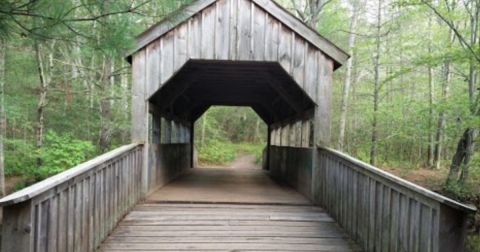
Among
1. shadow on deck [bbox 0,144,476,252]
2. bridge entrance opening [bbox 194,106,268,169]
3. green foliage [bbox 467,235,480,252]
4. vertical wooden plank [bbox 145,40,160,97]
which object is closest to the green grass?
bridge entrance opening [bbox 194,106,268,169]

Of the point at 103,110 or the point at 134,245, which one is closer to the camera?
the point at 134,245

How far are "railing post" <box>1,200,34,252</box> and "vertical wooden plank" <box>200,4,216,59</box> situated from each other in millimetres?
3891

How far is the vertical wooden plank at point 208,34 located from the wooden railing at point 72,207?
1.96 m

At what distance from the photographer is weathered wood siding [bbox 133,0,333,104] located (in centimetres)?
551

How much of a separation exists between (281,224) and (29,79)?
10684 mm

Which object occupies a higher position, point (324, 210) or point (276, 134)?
point (276, 134)

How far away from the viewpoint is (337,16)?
15.1 meters

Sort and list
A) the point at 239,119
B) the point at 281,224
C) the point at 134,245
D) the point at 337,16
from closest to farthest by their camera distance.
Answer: the point at 134,245, the point at 281,224, the point at 337,16, the point at 239,119

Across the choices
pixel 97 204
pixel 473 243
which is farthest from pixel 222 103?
pixel 97 204

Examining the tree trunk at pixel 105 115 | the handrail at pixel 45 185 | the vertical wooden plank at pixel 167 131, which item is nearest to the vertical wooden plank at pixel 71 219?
the handrail at pixel 45 185

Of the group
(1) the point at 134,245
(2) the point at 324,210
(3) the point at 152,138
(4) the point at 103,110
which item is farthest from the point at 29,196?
(4) the point at 103,110

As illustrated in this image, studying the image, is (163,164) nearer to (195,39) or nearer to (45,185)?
(195,39)

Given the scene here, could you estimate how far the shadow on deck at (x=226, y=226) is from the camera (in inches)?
145

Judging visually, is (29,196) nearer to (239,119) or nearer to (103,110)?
(103,110)
